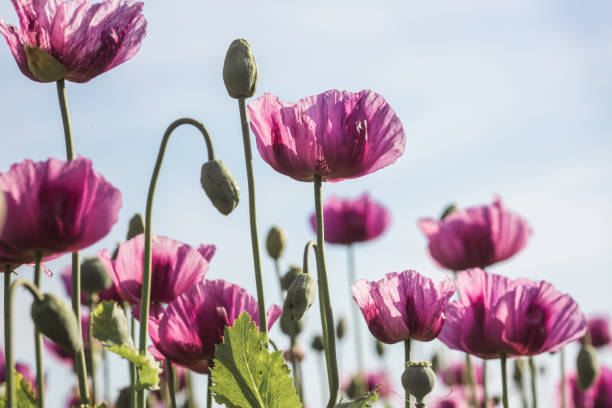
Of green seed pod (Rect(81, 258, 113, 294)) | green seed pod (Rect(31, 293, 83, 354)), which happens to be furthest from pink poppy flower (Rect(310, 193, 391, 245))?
green seed pod (Rect(31, 293, 83, 354))

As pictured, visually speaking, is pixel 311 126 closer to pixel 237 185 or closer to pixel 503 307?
pixel 237 185

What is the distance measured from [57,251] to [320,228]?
1.46 ft

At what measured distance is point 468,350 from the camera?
170 centimetres

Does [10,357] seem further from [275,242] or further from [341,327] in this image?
[341,327]

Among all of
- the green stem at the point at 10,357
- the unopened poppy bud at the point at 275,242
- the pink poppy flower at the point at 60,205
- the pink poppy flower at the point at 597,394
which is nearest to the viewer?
the green stem at the point at 10,357

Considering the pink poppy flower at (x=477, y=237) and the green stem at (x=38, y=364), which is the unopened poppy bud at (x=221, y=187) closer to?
the green stem at (x=38, y=364)

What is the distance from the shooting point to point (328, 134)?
1477mm

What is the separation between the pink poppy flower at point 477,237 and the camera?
2.59 m

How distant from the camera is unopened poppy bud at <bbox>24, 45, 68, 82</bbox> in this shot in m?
1.32

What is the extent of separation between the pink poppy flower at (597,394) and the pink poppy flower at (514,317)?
1.95 meters

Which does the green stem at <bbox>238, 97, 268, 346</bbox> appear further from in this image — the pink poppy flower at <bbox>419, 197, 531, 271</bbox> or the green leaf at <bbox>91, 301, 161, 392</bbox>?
the pink poppy flower at <bbox>419, 197, 531, 271</bbox>

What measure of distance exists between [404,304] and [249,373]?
0.33m

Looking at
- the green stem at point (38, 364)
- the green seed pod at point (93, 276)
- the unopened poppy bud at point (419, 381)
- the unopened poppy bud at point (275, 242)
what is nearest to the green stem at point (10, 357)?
the green stem at point (38, 364)

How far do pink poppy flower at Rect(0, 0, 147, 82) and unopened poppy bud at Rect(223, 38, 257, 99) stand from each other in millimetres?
190
